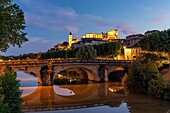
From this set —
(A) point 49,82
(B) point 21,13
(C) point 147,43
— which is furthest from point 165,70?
(B) point 21,13

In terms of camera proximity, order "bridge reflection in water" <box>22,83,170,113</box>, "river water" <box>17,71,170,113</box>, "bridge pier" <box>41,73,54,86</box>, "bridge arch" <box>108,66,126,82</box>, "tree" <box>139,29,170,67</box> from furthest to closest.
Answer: "bridge arch" <box>108,66,126,82</box> → "tree" <box>139,29,170,67</box> → "bridge pier" <box>41,73,54,86</box> → "bridge reflection in water" <box>22,83,170,113</box> → "river water" <box>17,71,170,113</box>

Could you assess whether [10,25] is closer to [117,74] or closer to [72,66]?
[72,66]

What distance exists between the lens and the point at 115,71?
56.5 metres

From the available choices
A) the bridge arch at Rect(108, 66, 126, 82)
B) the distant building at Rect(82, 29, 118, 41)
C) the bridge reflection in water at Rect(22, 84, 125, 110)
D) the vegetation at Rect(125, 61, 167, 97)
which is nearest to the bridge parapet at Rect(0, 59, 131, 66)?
the bridge arch at Rect(108, 66, 126, 82)

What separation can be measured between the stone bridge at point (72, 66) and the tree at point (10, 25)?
3261 cm

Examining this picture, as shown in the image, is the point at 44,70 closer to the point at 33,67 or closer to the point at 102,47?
the point at 33,67

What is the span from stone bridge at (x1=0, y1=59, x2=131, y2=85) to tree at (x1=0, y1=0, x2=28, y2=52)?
32607mm

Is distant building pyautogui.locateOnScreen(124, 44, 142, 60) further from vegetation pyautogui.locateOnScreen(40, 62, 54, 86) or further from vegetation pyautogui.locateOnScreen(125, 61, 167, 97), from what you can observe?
vegetation pyautogui.locateOnScreen(125, 61, 167, 97)

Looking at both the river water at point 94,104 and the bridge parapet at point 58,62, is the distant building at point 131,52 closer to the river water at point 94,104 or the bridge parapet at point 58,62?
the bridge parapet at point 58,62

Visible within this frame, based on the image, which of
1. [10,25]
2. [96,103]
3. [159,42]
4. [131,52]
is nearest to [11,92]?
[10,25]

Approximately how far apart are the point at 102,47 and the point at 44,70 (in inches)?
1123

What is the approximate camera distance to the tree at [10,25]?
10.1 metres

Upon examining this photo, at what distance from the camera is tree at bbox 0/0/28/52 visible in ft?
33.3

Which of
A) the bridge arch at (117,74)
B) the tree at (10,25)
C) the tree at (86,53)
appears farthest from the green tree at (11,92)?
the tree at (86,53)
